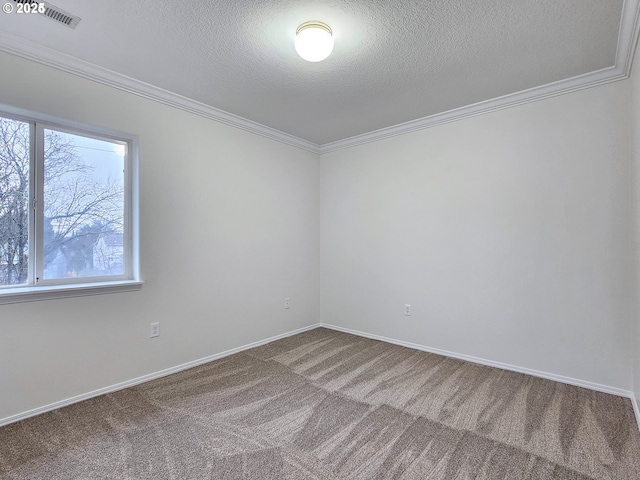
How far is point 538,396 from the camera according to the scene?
7.89 ft

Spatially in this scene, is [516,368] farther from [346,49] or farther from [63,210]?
[63,210]

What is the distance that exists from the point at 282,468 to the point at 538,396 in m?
2.04

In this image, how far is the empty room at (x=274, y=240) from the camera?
1.83 metres

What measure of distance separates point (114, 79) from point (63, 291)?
5.51 ft

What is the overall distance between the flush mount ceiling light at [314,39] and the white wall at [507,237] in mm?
1867

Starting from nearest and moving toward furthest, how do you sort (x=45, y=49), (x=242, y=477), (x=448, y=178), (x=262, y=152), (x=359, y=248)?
1. (x=242, y=477)
2. (x=45, y=49)
3. (x=448, y=178)
4. (x=262, y=152)
5. (x=359, y=248)

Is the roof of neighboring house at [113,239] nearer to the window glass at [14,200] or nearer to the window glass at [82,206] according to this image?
the window glass at [82,206]

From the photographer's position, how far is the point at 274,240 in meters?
3.80

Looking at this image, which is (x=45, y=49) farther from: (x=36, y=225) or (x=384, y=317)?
(x=384, y=317)

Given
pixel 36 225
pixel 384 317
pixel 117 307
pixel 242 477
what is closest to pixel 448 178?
pixel 384 317

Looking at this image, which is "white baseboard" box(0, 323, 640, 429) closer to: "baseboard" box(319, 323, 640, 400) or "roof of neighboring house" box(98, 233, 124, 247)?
"baseboard" box(319, 323, 640, 400)

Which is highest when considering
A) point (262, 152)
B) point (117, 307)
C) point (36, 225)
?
point (262, 152)

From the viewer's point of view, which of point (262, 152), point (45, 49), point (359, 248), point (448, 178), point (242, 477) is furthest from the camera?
point (359, 248)

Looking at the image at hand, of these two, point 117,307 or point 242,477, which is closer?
point 242,477
